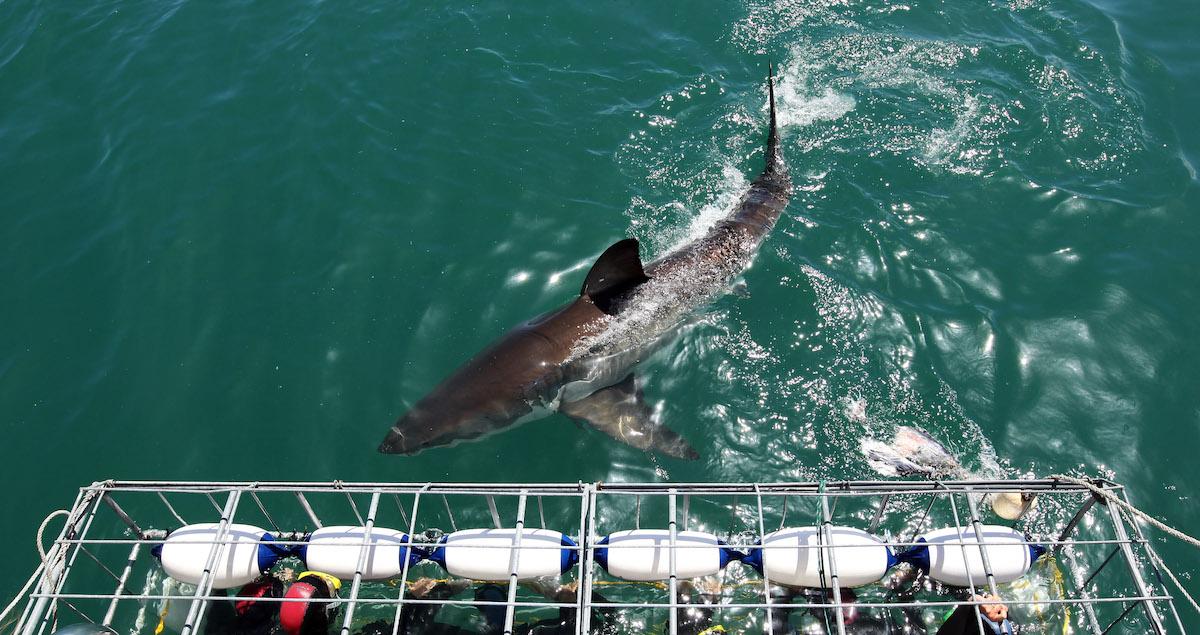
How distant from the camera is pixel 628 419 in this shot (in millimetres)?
9688

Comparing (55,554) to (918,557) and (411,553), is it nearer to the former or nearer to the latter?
(411,553)

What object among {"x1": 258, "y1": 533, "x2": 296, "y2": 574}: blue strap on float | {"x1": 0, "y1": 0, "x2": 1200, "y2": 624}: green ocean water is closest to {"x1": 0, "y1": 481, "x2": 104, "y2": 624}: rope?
{"x1": 258, "y1": 533, "x2": 296, "y2": 574}: blue strap on float

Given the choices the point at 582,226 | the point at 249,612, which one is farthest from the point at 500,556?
the point at 582,226

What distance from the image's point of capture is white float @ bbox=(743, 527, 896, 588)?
6.93m

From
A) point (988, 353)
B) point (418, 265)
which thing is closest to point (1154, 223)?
point (988, 353)

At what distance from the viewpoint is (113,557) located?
8.81m

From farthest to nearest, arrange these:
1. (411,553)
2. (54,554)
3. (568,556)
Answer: (411,553), (568,556), (54,554)

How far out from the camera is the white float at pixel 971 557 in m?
6.98

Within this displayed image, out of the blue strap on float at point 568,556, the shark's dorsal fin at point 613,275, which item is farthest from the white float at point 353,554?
the shark's dorsal fin at point 613,275

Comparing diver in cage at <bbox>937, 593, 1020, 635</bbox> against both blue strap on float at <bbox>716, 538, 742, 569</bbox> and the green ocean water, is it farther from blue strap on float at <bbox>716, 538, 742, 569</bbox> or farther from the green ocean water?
the green ocean water

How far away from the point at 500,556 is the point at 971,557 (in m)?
4.40

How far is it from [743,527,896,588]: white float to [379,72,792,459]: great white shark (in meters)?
2.29

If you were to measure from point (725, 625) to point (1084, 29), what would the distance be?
13896mm

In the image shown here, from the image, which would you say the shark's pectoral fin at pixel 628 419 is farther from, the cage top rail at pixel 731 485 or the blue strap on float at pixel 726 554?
the blue strap on float at pixel 726 554
